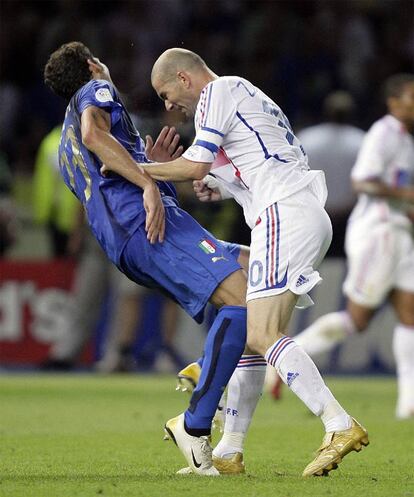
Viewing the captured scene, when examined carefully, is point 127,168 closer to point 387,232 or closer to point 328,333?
point 387,232

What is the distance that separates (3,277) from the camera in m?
15.3

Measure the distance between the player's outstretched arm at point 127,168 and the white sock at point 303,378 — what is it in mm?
839

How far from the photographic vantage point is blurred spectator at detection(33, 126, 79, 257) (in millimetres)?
15148

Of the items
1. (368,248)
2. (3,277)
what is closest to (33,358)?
(3,277)

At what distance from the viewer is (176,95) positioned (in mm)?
7215

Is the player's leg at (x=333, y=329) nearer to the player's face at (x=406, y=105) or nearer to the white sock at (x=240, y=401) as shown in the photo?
the player's face at (x=406, y=105)

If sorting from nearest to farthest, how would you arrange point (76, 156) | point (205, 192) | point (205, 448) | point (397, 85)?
1. point (205, 448)
2. point (76, 156)
3. point (205, 192)
4. point (397, 85)

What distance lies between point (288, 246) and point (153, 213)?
682 millimetres

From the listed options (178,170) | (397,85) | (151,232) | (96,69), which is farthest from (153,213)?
(397,85)

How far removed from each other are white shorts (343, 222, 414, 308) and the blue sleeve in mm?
4614

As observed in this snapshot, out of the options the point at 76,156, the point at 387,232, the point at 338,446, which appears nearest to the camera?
the point at 338,446

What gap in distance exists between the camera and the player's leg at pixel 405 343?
11.0 meters

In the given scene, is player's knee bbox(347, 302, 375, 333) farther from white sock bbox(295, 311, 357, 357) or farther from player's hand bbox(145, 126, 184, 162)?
player's hand bbox(145, 126, 184, 162)

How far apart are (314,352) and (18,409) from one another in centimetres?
252
